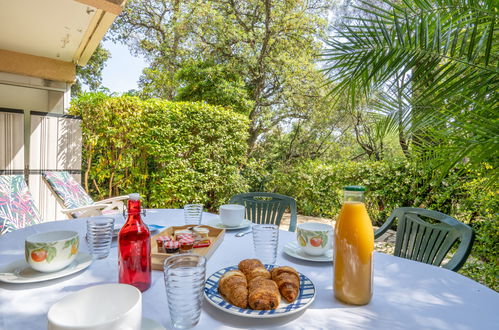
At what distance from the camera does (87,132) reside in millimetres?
4188

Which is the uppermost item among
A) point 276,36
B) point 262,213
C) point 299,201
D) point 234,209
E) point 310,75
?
point 276,36

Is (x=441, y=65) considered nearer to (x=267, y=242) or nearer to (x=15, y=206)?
(x=267, y=242)

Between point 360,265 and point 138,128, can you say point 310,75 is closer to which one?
point 138,128

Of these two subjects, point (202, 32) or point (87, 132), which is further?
point (202, 32)

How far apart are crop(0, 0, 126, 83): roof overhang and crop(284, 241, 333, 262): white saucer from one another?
7.22 ft

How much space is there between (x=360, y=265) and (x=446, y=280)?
1.38ft

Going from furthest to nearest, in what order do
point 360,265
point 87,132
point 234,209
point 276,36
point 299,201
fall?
point 276,36 < point 299,201 < point 87,132 < point 234,209 < point 360,265

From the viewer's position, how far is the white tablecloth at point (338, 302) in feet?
2.31

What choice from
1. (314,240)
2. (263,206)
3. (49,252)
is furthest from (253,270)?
(263,206)

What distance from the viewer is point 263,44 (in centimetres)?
738

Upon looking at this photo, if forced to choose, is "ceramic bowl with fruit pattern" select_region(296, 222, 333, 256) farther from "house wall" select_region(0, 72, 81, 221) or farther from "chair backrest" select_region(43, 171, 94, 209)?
"house wall" select_region(0, 72, 81, 221)

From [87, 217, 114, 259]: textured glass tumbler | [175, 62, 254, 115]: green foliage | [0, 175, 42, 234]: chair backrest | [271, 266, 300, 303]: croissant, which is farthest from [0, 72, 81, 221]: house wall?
[271, 266, 300, 303]: croissant

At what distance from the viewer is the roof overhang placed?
288cm

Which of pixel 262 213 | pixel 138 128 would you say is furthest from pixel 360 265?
pixel 138 128
